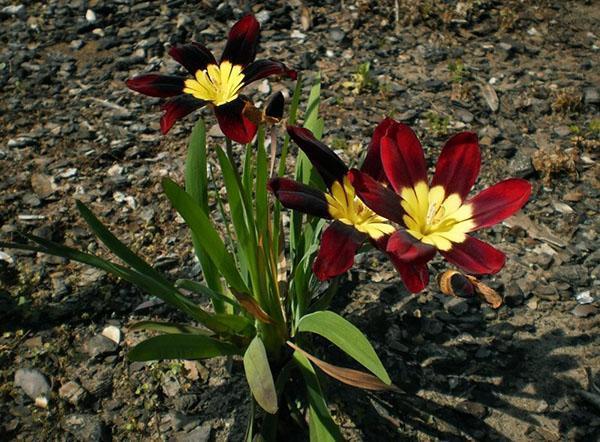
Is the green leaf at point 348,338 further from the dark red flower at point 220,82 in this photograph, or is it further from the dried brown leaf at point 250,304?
the dark red flower at point 220,82

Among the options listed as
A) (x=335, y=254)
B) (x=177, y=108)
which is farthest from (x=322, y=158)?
(x=177, y=108)

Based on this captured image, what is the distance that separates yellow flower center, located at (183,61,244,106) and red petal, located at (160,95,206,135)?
48mm

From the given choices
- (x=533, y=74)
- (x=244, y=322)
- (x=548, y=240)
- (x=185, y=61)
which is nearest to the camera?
(x=185, y=61)

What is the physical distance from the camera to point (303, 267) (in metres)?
1.63

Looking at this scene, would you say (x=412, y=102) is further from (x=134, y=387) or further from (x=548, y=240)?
(x=134, y=387)

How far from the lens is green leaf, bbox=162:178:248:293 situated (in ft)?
4.44

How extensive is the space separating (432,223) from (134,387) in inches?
41.7

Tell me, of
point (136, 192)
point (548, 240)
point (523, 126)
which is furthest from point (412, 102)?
point (136, 192)

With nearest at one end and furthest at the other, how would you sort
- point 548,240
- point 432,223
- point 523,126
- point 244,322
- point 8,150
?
point 432,223 → point 244,322 → point 548,240 → point 8,150 → point 523,126

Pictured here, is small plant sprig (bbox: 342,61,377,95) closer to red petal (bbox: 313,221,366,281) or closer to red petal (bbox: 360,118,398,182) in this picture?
red petal (bbox: 360,118,398,182)

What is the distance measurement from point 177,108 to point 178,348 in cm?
53

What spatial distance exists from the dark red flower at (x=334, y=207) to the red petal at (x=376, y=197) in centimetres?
6

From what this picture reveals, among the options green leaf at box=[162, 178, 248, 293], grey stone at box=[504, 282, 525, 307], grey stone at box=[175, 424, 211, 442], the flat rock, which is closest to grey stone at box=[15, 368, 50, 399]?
the flat rock

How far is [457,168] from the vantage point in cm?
133
